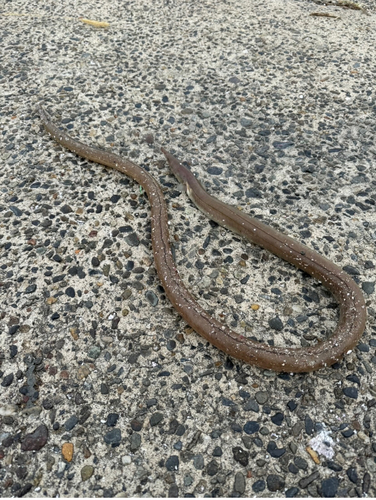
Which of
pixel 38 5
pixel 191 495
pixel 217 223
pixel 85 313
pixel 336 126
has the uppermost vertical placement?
pixel 38 5

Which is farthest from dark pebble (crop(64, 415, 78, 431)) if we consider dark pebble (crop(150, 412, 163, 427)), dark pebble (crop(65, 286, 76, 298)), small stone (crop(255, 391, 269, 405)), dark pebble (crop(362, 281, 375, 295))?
dark pebble (crop(362, 281, 375, 295))

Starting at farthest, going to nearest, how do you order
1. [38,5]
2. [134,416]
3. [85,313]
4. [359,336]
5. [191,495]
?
[38,5], [85,313], [359,336], [134,416], [191,495]

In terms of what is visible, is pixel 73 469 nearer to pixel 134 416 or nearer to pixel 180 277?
pixel 134 416

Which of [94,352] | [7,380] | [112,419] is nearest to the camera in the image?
[112,419]

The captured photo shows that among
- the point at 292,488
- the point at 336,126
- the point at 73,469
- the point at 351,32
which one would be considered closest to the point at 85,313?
the point at 73,469

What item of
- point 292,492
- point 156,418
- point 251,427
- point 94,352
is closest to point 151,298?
point 94,352

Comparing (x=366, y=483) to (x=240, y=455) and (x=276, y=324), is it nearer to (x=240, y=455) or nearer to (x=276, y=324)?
(x=240, y=455)
